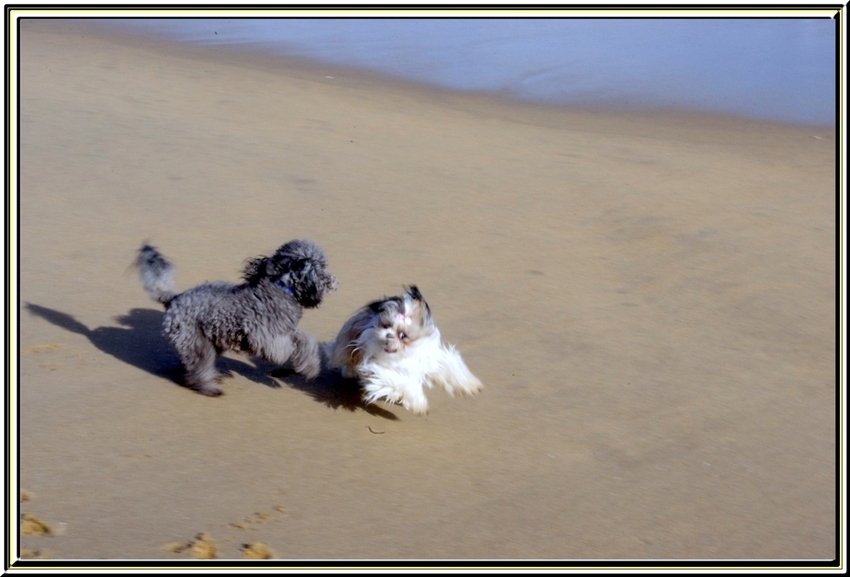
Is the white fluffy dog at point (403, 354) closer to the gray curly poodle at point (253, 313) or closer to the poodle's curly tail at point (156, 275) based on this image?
the gray curly poodle at point (253, 313)

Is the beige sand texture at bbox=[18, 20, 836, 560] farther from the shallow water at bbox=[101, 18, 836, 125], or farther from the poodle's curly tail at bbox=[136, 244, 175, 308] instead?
the shallow water at bbox=[101, 18, 836, 125]

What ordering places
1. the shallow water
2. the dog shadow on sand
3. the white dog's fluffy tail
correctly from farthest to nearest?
the shallow water → the dog shadow on sand → the white dog's fluffy tail

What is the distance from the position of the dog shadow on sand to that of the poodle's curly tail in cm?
36

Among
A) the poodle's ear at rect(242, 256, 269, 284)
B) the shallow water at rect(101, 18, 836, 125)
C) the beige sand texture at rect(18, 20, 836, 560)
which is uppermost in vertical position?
the shallow water at rect(101, 18, 836, 125)

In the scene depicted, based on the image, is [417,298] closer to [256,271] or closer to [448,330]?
[256,271]

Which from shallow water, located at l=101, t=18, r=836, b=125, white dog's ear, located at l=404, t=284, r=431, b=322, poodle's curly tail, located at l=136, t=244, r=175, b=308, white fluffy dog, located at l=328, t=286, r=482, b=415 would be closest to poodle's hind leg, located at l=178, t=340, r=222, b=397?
poodle's curly tail, located at l=136, t=244, r=175, b=308

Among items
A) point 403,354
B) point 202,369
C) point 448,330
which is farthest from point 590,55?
point 202,369

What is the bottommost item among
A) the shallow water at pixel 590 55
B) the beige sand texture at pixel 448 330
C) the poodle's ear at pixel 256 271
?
the beige sand texture at pixel 448 330

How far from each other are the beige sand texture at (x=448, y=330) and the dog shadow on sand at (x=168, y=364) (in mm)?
21

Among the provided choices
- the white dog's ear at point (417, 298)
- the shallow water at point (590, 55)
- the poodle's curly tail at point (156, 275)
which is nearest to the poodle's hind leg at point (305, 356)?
the white dog's ear at point (417, 298)

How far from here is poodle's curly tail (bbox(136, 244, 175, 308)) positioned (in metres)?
4.78

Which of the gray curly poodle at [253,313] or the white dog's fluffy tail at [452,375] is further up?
the gray curly poodle at [253,313]

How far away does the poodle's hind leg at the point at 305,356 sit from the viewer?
4.69 meters
